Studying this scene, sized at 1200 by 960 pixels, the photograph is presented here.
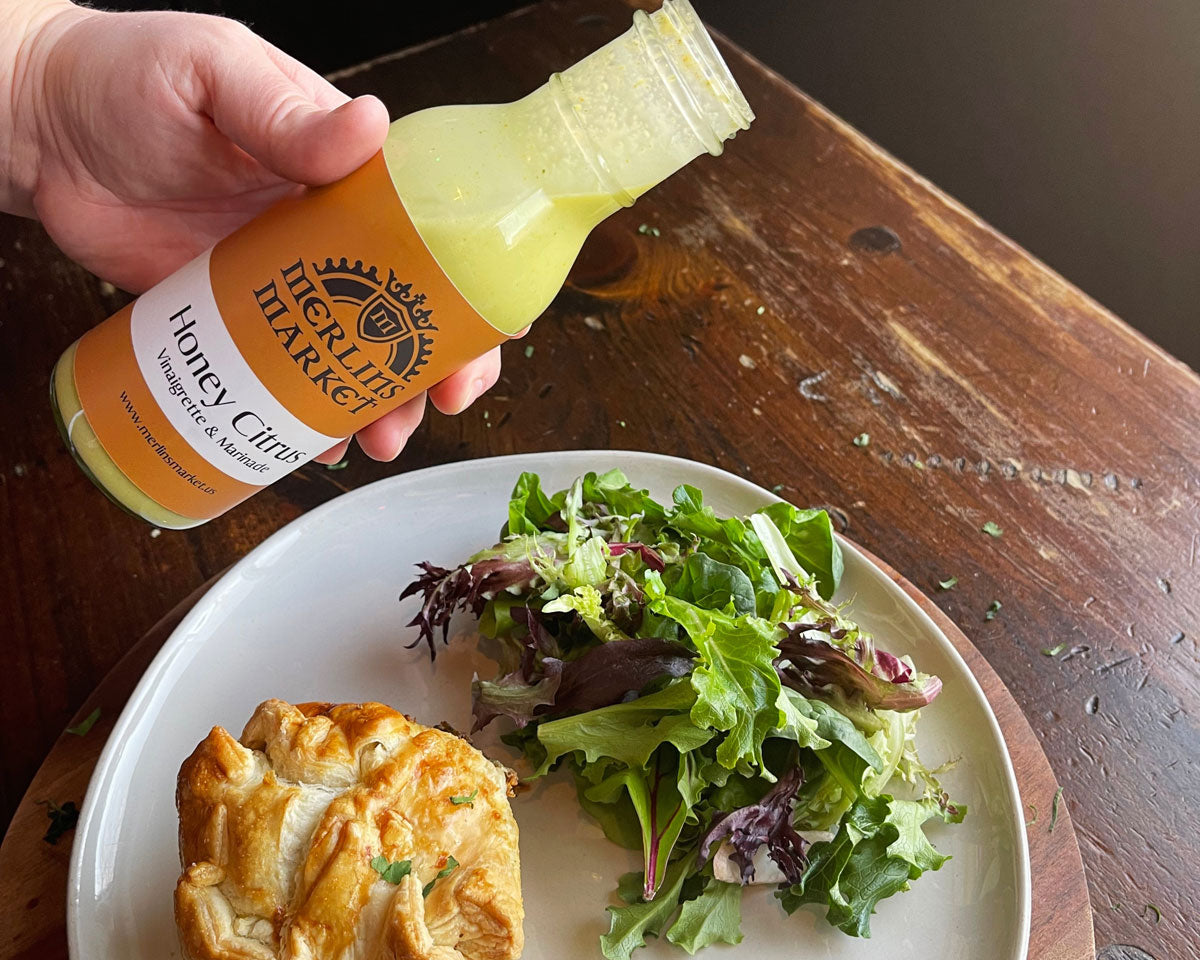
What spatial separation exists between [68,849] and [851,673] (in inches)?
39.2

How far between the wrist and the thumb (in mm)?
290

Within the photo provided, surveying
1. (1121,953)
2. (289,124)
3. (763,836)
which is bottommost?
(1121,953)

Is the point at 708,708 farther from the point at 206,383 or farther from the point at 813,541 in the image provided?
the point at 206,383

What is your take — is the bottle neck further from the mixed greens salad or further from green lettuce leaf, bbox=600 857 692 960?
green lettuce leaf, bbox=600 857 692 960

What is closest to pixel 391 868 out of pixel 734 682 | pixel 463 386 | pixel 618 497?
pixel 734 682

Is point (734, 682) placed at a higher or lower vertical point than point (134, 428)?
lower

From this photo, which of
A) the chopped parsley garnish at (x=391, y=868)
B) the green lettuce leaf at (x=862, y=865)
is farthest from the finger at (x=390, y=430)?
the green lettuce leaf at (x=862, y=865)

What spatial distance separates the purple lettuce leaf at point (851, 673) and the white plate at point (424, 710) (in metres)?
0.12

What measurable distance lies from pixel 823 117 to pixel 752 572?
1499mm

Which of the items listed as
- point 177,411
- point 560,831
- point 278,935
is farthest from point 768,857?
point 177,411

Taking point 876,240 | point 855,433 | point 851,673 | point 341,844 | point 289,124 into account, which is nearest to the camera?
point 341,844

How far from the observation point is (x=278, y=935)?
1.02 metres

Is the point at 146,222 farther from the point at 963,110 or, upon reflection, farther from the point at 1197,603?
the point at 963,110

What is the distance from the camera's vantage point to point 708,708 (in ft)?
4.05
